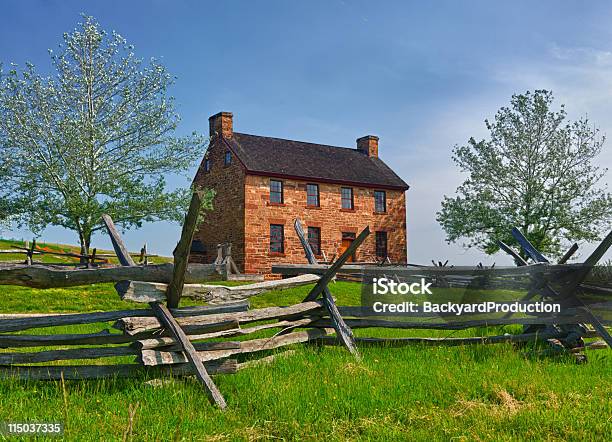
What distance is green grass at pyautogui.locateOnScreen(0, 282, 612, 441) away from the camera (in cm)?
478

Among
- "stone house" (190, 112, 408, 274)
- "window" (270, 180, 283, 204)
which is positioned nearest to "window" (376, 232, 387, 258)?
"stone house" (190, 112, 408, 274)

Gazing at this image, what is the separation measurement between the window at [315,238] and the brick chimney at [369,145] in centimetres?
783

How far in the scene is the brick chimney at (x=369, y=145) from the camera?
33.8 m

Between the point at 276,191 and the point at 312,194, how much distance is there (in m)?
2.10

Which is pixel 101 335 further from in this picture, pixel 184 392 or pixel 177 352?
pixel 184 392

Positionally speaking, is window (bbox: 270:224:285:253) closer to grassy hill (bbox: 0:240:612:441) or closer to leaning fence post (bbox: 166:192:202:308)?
grassy hill (bbox: 0:240:612:441)

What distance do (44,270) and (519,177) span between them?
26.4 m

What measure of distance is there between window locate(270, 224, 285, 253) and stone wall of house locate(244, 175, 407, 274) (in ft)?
0.57

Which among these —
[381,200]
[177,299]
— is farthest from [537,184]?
[177,299]

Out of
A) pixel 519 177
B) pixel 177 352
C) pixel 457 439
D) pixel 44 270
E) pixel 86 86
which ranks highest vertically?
pixel 86 86

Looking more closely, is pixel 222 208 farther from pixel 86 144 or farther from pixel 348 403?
pixel 348 403

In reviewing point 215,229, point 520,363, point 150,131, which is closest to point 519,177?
point 215,229

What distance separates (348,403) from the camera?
5.23m

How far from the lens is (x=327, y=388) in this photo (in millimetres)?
5668
